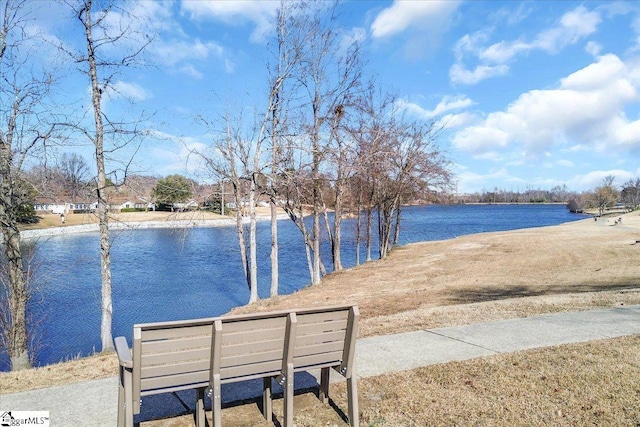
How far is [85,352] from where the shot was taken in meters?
12.0

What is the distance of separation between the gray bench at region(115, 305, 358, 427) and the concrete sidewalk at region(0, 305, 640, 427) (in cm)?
68

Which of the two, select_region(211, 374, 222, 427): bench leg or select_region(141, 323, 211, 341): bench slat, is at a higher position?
select_region(141, 323, 211, 341): bench slat

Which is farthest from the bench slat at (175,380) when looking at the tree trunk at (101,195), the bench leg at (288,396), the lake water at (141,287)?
the lake water at (141,287)

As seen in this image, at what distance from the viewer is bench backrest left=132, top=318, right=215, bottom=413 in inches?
129

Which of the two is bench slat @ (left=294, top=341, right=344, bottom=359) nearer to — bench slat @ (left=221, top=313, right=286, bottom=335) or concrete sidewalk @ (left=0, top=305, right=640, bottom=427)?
bench slat @ (left=221, top=313, right=286, bottom=335)

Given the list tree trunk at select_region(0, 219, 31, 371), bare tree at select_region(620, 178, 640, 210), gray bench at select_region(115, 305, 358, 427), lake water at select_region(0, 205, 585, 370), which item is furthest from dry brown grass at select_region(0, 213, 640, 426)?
bare tree at select_region(620, 178, 640, 210)

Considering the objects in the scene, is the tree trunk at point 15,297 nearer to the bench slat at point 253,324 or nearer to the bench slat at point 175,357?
the bench slat at point 175,357

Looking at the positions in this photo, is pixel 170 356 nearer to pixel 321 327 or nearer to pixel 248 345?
pixel 248 345

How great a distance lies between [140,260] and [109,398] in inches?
1047

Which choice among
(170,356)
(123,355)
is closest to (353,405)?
(170,356)

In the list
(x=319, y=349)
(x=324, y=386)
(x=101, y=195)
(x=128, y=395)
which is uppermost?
(x=101, y=195)

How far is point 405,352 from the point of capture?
19.2 feet

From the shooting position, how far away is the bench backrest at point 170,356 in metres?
A: 3.29

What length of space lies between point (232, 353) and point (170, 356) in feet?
1.62
